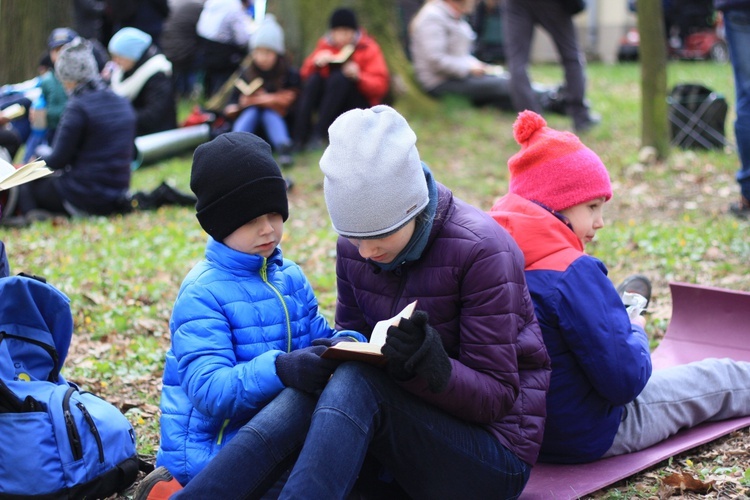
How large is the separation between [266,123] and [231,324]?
262 inches

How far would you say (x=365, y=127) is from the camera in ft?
9.02

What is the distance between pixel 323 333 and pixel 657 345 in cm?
197

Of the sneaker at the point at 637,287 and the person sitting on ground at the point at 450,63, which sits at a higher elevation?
the sneaker at the point at 637,287

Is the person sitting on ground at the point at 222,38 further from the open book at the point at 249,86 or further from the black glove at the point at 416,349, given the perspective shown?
the black glove at the point at 416,349

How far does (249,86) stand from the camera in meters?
9.67

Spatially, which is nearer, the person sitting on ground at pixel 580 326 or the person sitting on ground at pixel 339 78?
the person sitting on ground at pixel 580 326

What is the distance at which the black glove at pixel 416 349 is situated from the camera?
2.58 metres

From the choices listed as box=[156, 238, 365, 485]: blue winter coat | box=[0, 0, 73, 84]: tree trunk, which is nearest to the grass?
box=[156, 238, 365, 485]: blue winter coat

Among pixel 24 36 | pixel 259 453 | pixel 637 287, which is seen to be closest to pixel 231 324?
pixel 259 453

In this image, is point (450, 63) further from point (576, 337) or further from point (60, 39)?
point (576, 337)

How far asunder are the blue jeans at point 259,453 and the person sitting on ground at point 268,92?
6642mm

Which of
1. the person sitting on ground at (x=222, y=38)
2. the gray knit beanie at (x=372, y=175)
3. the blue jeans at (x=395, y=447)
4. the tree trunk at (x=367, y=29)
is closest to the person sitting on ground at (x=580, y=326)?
the blue jeans at (x=395, y=447)

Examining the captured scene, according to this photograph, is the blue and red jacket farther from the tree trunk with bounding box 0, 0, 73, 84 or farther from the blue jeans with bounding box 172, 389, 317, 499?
the tree trunk with bounding box 0, 0, 73, 84

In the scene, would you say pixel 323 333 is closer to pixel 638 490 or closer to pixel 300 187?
pixel 638 490
